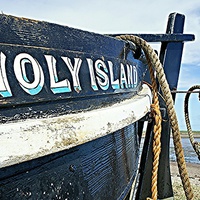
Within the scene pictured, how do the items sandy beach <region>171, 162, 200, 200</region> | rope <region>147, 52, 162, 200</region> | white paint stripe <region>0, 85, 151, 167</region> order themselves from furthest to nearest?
sandy beach <region>171, 162, 200, 200</region> → rope <region>147, 52, 162, 200</region> → white paint stripe <region>0, 85, 151, 167</region>

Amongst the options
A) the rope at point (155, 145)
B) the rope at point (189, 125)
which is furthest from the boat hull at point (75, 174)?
the rope at point (189, 125)

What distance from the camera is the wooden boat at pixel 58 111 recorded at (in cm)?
104

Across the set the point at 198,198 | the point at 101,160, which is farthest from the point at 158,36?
the point at 198,198

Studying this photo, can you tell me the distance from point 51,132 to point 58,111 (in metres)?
0.13

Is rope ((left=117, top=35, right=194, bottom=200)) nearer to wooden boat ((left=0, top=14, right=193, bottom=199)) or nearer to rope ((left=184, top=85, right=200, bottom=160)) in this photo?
wooden boat ((left=0, top=14, right=193, bottom=199))

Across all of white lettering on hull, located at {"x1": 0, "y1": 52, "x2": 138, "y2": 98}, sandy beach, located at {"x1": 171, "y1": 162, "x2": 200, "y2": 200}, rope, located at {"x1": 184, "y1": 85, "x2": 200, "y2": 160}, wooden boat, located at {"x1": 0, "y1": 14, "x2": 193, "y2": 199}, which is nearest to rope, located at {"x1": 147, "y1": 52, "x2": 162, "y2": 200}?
wooden boat, located at {"x1": 0, "y1": 14, "x2": 193, "y2": 199}

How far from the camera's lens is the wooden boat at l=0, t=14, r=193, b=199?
3.41 ft

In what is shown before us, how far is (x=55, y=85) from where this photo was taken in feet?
3.89

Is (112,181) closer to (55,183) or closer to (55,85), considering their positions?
(55,183)

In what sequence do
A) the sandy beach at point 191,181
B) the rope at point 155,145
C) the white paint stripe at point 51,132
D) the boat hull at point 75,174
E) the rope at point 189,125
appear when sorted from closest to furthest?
the white paint stripe at point 51,132 < the boat hull at point 75,174 < the rope at point 155,145 < the rope at point 189,125 < the sandy beach at point 191,181

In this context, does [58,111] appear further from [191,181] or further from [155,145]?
[191,181]

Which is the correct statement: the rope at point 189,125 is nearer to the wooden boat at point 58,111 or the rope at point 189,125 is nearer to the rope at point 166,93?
the rope at point 166,93

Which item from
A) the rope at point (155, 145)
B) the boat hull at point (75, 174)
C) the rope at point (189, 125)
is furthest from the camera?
the rope at point (189, 125)

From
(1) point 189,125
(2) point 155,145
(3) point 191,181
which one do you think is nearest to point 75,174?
(2) point 155,145
